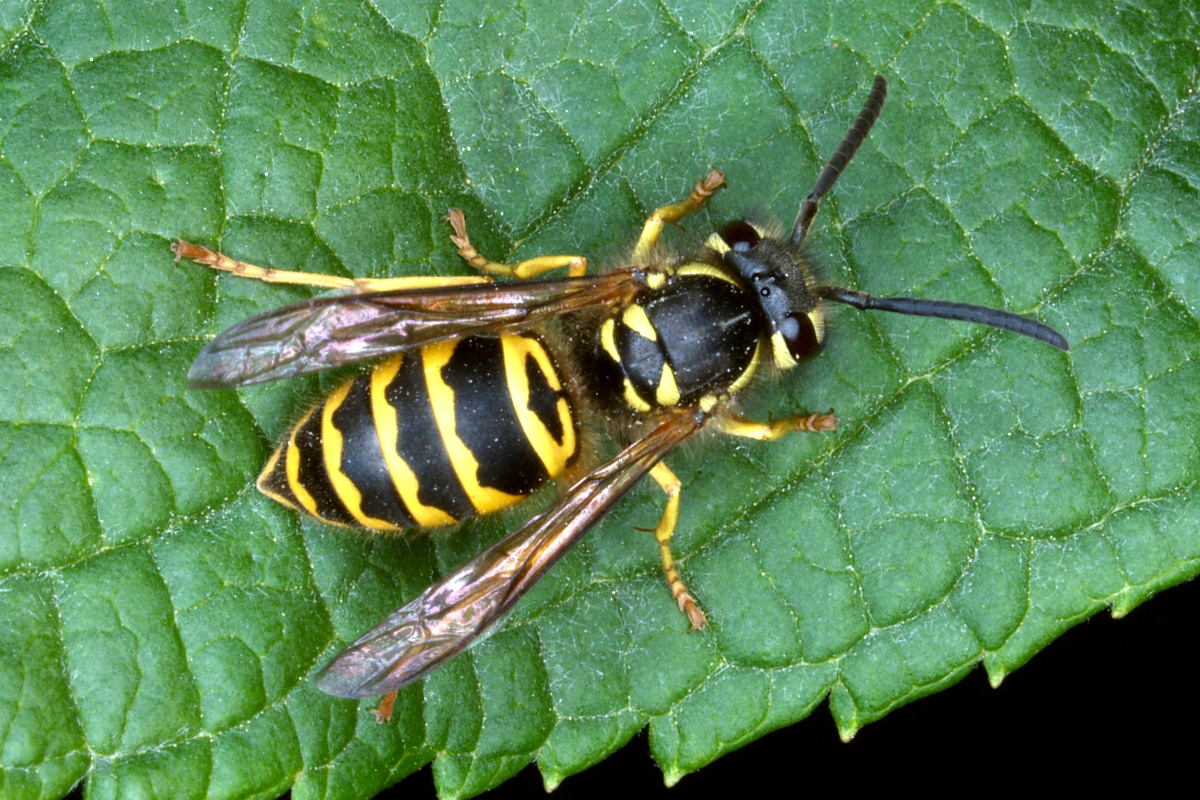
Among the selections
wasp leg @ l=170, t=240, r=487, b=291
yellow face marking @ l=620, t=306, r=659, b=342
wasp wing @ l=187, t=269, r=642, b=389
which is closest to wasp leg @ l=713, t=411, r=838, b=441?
yellow face marking @ l=620, t=306, r=659, b=342

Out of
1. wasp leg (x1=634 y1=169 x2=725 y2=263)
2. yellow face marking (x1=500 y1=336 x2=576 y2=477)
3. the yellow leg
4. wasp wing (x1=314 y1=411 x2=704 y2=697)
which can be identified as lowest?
wasp wing (x1=314 y1=411 x2=704 y2=697)

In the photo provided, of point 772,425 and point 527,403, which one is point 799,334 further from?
point 527,403

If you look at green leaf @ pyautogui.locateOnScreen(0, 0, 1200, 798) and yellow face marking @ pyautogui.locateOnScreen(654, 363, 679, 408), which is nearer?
green leaf @ pyautogui.locateOnScreen(0, 0, 1200, 798)

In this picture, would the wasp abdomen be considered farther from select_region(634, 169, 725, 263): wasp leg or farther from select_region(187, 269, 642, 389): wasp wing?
select_region(634, 169, 725, 263): wasp leg

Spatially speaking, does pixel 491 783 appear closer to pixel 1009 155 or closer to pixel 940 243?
pixel 940 243

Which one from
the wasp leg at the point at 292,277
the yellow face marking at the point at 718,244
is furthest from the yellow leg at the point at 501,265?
the yellow face marking at the point at 718,244

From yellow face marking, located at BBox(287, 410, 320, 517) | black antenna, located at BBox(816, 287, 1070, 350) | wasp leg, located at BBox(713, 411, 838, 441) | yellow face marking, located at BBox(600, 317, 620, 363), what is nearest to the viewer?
black antenna, located at BBox(816, 287, 1070, 350)

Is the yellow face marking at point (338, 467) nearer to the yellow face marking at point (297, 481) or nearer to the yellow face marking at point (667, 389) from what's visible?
the yellow face marking at point (297, 481)
